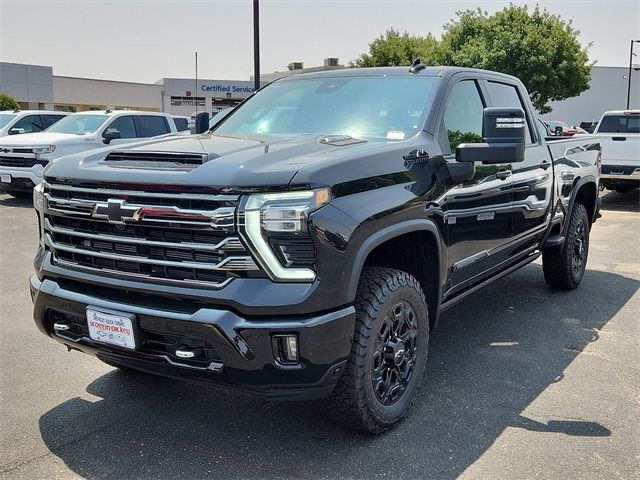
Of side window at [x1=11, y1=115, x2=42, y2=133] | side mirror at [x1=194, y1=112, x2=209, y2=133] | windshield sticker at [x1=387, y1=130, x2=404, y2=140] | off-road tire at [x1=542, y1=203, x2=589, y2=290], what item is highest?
side window at [x1=11, y1=115, x2=42, y2=133]

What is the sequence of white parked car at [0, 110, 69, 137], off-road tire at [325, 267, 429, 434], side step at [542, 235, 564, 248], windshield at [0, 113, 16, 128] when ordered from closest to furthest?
off-road tire at [325, 267, 429, 434] < side step at [542, 235, 564, 248] < white parked car at [0, 110, 69, 137] < windshield at [0, 113, 16, 128]

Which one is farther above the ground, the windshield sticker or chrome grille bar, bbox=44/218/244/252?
the windshield sticker

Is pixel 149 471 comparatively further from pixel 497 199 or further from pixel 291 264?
pixel 497 199

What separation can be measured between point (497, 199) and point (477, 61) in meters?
27.7

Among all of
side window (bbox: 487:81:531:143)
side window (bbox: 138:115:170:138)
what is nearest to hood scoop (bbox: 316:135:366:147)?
side window (bbox: 487:81:531:143)

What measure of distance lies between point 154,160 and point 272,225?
2.66 feet

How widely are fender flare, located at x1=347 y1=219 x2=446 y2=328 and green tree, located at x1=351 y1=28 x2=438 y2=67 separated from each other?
3576 centimetres

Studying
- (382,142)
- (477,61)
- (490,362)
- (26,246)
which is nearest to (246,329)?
(382,142)

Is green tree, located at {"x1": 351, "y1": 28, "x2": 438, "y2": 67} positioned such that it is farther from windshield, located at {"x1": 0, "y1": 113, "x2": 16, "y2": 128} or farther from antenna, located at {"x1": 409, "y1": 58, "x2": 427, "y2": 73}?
antenna, located at {"x1": 409, "y1": 58, "x2": 427, "y2": 73}

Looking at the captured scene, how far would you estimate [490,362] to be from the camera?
4301 millimetres

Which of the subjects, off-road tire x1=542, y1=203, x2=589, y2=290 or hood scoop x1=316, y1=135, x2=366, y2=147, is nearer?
hood scoop x1=316, y1=135, x2=366, y2=147

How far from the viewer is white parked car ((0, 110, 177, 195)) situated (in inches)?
465

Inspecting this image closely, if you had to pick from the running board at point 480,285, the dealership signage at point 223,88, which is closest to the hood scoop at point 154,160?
the running board at point 480,285

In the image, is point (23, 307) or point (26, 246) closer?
point (23, 307)
